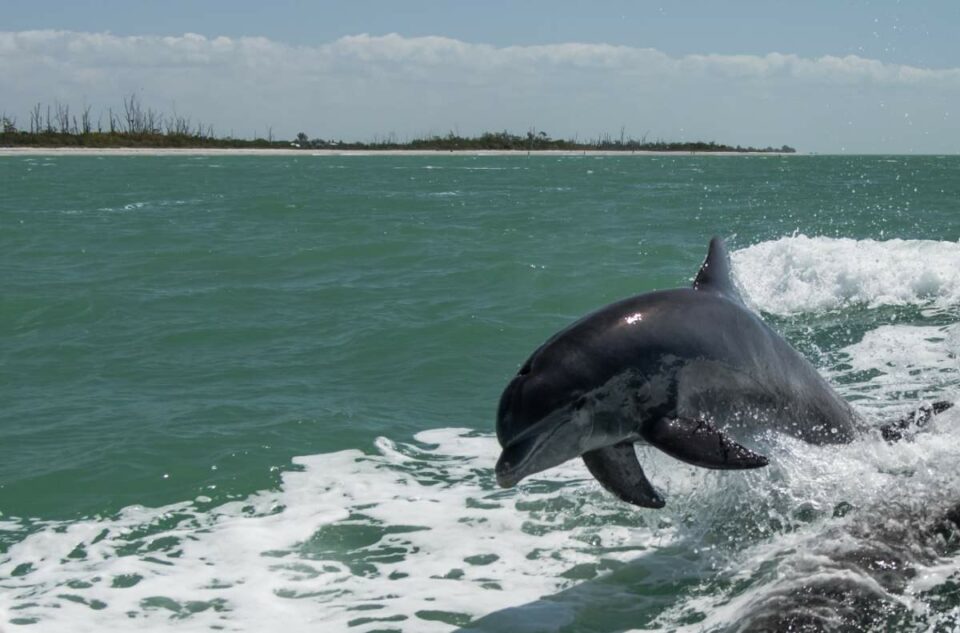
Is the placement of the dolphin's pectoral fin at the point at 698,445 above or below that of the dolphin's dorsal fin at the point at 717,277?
below

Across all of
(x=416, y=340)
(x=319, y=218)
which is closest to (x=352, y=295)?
(x=416, y=340)

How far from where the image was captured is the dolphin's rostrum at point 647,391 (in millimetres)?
5184

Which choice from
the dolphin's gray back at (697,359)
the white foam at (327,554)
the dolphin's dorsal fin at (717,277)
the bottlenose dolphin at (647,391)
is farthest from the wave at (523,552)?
the dolphin's dorsal fin at (717,277)

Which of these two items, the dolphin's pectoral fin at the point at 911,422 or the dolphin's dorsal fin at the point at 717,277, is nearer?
the dolphin's dorsal fin at the point at 717,277

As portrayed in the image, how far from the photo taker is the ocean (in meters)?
5.88

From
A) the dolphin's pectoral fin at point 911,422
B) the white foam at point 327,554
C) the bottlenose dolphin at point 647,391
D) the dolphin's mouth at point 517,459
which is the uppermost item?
the bottlenose dolphin at point 647,391

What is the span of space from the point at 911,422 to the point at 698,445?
2594mm

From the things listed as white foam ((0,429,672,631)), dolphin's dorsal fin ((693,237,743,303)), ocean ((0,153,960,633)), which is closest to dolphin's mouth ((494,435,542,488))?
ocean ((0,153,960,633))

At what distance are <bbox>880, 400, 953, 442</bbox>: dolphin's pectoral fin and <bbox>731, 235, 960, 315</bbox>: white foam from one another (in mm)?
9133

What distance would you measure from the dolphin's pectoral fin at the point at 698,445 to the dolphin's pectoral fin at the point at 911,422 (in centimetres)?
217

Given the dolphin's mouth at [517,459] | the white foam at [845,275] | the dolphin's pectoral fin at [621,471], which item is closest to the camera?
the dolphin's mouth at [517,459]

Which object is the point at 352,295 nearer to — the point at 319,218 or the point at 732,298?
the point at 732,298

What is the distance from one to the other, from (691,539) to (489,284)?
41.4ft

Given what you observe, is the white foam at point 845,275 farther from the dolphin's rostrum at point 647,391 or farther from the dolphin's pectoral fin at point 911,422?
the dolphin's rostrum at point 647,391
